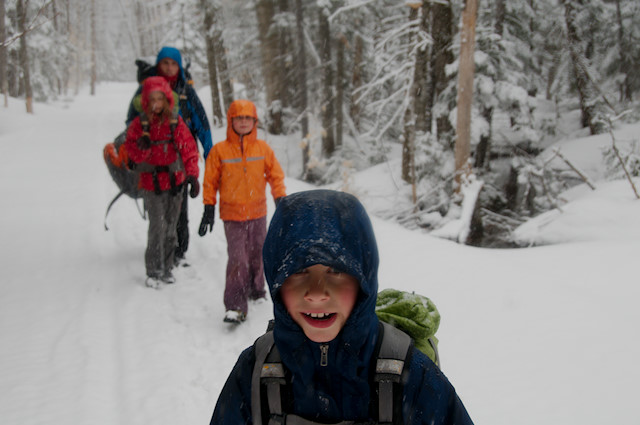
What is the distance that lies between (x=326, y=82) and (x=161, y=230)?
1381 centimetres

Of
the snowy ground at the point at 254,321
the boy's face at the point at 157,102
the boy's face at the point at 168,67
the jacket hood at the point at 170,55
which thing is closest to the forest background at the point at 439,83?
the jacket hood at the point at 170,55

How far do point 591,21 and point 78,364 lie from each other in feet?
65.4

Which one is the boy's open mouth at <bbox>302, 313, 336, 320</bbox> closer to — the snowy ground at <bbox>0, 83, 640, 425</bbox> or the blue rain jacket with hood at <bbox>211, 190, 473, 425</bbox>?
the blue rain jacket with hood at <bbox>211, 190, 473, 425</bbox>

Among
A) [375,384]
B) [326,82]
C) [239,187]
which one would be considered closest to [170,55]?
[239,187]

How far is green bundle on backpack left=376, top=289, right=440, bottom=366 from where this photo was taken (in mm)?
1756

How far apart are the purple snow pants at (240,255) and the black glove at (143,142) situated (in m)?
1.35

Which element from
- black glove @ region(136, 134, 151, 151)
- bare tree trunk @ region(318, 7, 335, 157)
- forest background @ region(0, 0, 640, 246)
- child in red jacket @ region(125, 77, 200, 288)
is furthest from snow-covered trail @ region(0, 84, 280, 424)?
bare tree trunk @ region(318, 7, 335, 157)

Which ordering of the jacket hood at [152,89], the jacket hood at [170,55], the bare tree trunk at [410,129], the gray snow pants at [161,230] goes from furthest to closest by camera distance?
the bare tree trunk at [410,129] → the jacket hood at [170,55] → the gray snow pants at [161,230] → the jacket hood at [152,89]

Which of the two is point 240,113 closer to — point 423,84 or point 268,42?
point 423,84

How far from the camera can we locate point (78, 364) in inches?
152

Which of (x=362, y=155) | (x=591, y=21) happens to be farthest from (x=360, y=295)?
(x=591, y=21)

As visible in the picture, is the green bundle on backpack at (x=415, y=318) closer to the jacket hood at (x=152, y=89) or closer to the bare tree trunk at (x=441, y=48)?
the jacket hood at (x=152, y=89)

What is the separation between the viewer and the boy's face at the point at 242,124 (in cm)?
436

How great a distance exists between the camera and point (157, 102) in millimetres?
4805
